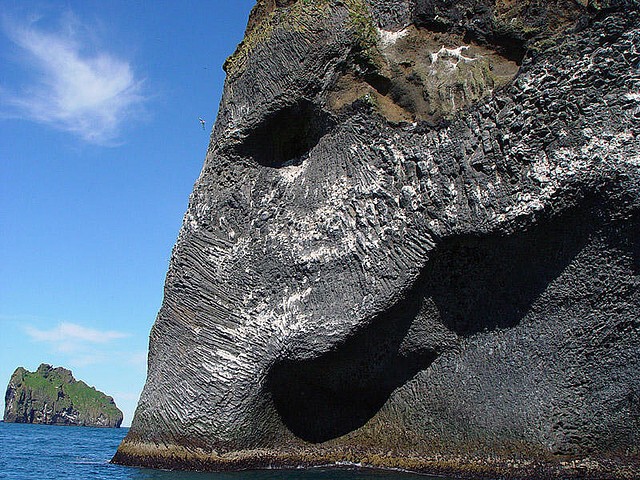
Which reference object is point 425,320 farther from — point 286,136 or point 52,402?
point 52,402

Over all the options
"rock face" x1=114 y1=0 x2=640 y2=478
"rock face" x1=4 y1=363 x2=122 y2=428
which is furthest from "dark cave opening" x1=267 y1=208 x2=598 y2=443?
"rock face" x1=4 y1=363 x2=122 y2=428

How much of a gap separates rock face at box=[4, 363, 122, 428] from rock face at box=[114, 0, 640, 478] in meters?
86.6

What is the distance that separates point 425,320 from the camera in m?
7.88

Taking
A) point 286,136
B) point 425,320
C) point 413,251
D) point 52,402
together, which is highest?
point 52,402

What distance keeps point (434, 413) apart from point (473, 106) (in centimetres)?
373

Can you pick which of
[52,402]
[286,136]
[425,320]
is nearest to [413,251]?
[425,320]

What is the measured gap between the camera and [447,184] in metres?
7.27

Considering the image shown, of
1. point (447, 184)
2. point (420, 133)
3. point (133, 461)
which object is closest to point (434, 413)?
point (447, 184)

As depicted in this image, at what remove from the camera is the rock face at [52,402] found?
284 feet

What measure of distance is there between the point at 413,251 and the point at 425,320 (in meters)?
0.98

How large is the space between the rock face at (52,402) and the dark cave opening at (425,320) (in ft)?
286

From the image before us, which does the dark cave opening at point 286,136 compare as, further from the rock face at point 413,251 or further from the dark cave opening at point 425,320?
the dark cave opening at point 425,320

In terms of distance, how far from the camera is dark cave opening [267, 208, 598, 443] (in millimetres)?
7094

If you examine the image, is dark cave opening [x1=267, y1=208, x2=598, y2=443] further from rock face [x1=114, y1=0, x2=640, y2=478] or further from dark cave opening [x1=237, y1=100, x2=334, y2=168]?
dark cave opening [x1=237, y1=100, x2=334, y2=168]
